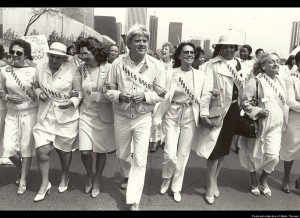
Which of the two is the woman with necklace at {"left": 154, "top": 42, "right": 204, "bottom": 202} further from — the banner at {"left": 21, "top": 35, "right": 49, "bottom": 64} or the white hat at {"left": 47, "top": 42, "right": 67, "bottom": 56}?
the banner at {"left": 21, "top": 35, "right": 49, "bottom": 64}

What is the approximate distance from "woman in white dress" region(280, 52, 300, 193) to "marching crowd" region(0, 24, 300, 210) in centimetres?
2

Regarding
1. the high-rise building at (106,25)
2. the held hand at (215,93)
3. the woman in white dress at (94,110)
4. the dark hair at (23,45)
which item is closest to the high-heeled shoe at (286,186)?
the held hand at (215,93)

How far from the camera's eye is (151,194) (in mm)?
4672

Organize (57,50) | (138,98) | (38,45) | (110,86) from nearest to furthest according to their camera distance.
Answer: (138,98) → (110,86) → (57,50) → (38,45)

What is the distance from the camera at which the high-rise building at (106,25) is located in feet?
336

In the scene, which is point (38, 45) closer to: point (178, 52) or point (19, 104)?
point (19, 104)

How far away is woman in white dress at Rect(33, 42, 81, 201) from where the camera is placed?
4.33 m

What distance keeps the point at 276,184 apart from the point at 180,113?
1962mm

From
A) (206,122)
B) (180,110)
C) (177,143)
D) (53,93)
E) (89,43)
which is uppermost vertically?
(89,43)

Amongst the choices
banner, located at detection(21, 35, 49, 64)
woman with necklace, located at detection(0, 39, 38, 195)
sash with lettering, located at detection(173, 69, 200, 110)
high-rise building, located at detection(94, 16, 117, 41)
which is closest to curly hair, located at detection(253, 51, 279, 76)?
sash with lettering, located at detection(173, 69, 200, 110)

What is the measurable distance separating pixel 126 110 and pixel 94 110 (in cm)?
56

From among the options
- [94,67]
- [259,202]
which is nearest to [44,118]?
[94,67]

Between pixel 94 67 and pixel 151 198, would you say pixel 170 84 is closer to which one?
pixel 94 67

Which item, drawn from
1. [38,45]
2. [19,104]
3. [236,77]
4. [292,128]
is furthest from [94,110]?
[38,45]
